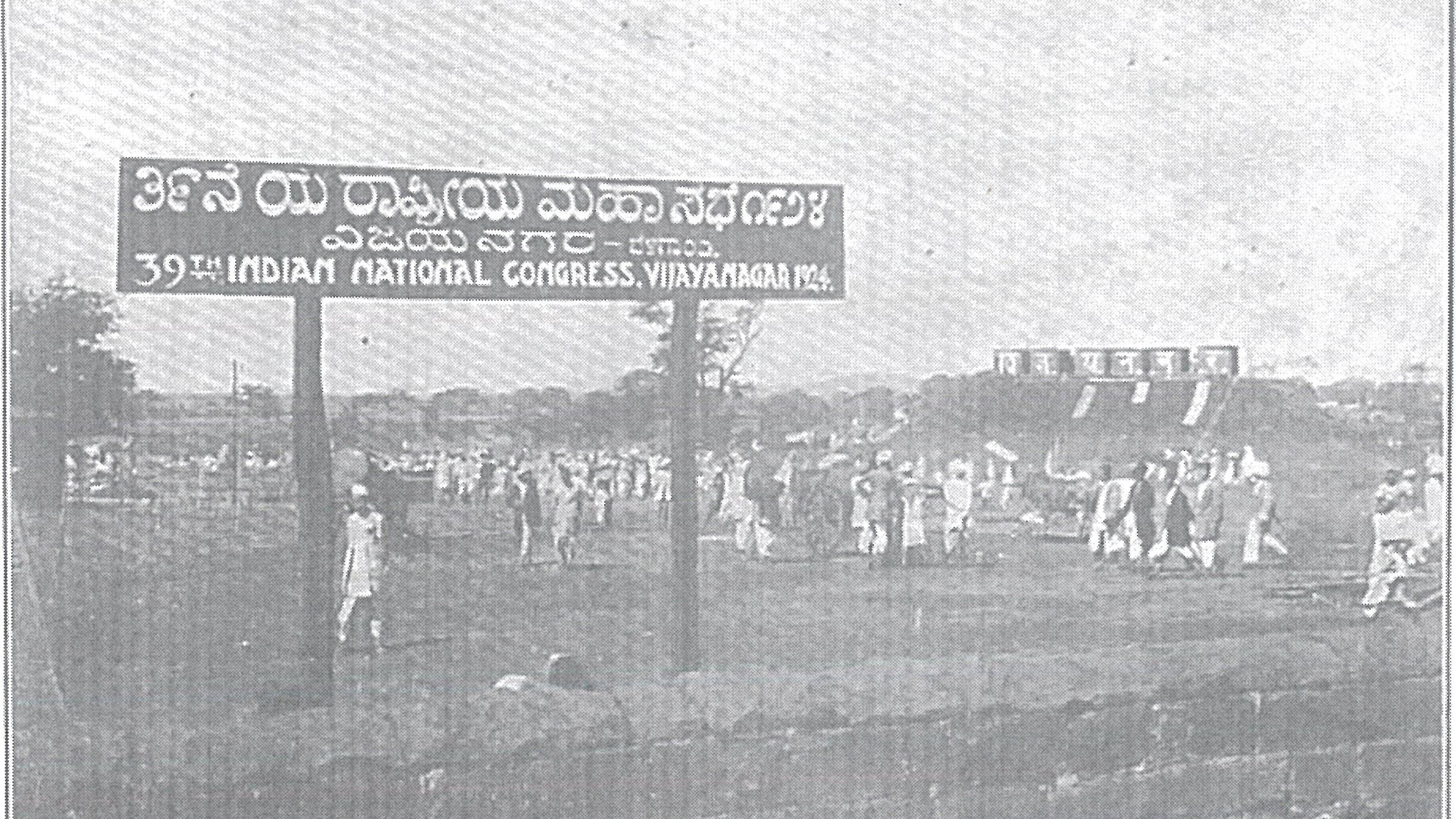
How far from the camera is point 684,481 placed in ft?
13.5

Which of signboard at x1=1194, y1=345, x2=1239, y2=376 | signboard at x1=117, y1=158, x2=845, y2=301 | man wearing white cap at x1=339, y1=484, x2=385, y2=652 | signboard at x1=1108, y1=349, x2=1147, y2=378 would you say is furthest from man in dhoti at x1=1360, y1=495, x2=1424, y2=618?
man wearing white cap at x1=339, y1=484, x2=385, y2=652

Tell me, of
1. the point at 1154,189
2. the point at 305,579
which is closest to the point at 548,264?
the point at 305,579

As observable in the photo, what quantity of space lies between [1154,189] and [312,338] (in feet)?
6.39

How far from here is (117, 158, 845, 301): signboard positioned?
3674 mm

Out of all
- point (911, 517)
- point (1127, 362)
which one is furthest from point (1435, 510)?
point (911, 517)

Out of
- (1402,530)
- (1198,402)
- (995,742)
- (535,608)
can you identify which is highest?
(1198,402)

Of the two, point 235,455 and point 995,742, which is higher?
point 235,455

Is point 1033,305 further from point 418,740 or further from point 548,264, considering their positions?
point 418,740

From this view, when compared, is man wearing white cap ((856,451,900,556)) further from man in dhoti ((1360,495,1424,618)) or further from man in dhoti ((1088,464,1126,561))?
man in dhoti ((1360,495,1424,618))

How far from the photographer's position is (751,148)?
4.14 meters

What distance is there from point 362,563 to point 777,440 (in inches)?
36.1

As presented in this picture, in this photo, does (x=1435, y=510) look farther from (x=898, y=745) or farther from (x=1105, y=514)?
(x=898, y=745)

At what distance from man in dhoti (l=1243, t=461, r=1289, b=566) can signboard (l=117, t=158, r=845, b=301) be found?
1.15 m

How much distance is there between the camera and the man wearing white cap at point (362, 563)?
3.87 m
